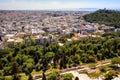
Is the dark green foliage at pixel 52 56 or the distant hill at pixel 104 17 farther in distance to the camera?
the distant hill at pixel 104 17

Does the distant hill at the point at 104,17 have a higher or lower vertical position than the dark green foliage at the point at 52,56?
higher

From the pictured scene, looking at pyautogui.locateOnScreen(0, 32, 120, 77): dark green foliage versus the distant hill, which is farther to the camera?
the distant hill

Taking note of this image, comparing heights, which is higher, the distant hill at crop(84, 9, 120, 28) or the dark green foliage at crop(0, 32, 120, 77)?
the distant hill at crop(84, 9, 120, 28)

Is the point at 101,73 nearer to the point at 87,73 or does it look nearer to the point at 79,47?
the point at 87,73

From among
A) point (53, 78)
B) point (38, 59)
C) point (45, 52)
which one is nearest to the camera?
point (53, 78)

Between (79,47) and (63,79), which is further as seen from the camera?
(79,47)

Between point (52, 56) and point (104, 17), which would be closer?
point (52, 56)

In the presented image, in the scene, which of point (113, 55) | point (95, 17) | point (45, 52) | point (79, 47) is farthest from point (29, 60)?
point (95, 17)

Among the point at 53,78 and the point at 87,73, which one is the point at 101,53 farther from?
the point at 53,78

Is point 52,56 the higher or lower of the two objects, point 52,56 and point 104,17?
the lower

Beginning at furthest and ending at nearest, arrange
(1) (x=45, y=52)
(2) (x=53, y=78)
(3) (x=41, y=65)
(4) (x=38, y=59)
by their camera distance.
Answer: (1) (x=45, y=52) → (4) (x=38, y=59) → (3) (x=41, y=65) → (2) (x=53, y=78)
